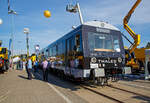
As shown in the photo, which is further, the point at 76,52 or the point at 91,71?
the point at 76,52

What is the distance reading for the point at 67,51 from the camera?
859cm

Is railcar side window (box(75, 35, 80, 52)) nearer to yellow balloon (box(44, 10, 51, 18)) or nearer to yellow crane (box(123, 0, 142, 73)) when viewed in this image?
yellow balloon (box(44, 10, 51, 18))

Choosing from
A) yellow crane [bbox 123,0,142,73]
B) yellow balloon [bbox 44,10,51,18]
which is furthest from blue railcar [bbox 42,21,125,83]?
yellow crane [bbox 123,0,142,73]

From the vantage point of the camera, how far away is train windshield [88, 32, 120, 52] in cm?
695

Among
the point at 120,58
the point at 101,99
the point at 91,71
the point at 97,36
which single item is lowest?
the point at 101,99

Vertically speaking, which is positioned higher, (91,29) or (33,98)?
(91,29)

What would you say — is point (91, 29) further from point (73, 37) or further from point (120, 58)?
point (120, 58)

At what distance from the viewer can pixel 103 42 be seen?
285 inches

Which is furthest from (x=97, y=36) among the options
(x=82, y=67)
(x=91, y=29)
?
(x=82, y=67)

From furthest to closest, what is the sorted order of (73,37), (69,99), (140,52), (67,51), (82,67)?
(140,52), (67,51), (73,37), (82,67), (69,99)

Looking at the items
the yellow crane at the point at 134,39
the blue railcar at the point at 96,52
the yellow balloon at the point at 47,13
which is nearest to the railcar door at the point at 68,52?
the blue railcar at the point at 96,52

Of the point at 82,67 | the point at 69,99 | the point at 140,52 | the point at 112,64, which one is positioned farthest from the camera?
the point at 140,52

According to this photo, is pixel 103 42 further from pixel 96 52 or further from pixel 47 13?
pixel 47 13

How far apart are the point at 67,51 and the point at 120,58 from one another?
318 centimetres
